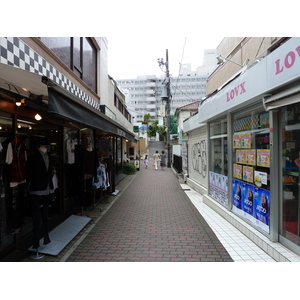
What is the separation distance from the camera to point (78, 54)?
9.15 meters

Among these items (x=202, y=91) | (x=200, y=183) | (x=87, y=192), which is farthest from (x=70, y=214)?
(x=202, y=91)

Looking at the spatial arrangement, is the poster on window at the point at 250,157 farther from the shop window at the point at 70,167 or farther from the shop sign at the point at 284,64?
the shop window at the point at 70,167

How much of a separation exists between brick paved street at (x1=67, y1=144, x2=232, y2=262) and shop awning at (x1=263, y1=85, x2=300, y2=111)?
2.82 meters

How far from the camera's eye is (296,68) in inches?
131

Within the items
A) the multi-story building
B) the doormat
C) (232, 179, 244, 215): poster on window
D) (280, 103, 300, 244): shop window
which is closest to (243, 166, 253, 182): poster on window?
(232, 179, 244, 215): poster on window

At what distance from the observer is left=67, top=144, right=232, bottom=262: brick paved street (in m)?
4.27

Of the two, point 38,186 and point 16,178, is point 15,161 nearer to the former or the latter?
point 16,178

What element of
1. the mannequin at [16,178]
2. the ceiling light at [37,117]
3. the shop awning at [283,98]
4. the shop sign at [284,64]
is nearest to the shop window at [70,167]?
the ceiling light at [37,117]

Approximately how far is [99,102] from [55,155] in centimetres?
584

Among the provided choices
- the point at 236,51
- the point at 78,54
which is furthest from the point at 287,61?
the point at 78,54

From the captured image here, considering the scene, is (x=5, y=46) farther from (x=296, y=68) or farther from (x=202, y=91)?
(x=202, y=91)

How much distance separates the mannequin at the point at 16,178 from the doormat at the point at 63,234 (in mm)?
625

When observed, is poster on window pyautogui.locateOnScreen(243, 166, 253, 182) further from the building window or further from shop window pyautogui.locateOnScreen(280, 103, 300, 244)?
the building window

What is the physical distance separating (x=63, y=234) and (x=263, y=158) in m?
4.55
